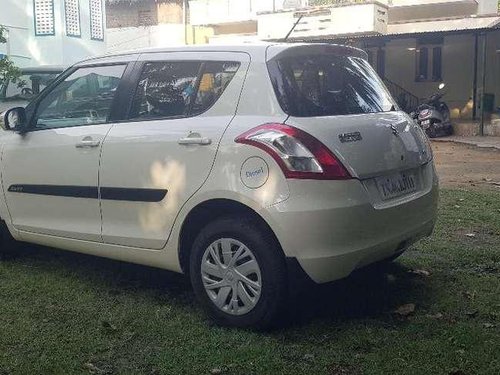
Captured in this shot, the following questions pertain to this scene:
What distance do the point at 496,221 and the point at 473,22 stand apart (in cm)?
1616

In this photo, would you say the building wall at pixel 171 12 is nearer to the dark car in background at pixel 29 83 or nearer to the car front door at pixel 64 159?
the dark car in background at pixel 29 83

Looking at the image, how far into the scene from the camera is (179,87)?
A: 13.2 ft

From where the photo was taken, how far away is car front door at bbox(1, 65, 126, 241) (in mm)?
4305

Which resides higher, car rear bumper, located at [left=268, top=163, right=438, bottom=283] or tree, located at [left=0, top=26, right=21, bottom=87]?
tree, located at [left=0, top=26, right=21, bottom=87]

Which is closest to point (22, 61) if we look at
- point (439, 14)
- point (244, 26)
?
point (244, 26)

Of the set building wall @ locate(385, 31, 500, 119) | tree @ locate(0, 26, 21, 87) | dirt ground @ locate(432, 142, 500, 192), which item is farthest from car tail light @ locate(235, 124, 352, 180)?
building wall @ locate(385, 31, 500, 119)

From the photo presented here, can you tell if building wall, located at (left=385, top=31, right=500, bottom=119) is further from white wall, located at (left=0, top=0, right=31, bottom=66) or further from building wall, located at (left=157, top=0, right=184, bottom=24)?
white wall, located at (left=0, top=0, right=31, bottom=66)

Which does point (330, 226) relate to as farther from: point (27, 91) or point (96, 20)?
point (96, 20)

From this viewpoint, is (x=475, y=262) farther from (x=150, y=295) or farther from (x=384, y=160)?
(x=150, y=295)

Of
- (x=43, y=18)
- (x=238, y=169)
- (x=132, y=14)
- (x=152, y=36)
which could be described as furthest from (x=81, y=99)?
(x=132, y=14)

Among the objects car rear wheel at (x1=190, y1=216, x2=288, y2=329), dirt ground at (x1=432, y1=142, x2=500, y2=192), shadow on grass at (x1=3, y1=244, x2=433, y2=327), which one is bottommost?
dirt ground at (x1=432, y1=142, x2=500, y2=192)

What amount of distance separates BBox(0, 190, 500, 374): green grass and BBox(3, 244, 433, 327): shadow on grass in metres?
0.01

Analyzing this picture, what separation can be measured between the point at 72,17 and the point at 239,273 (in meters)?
25.2

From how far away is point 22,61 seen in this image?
2516 cm
